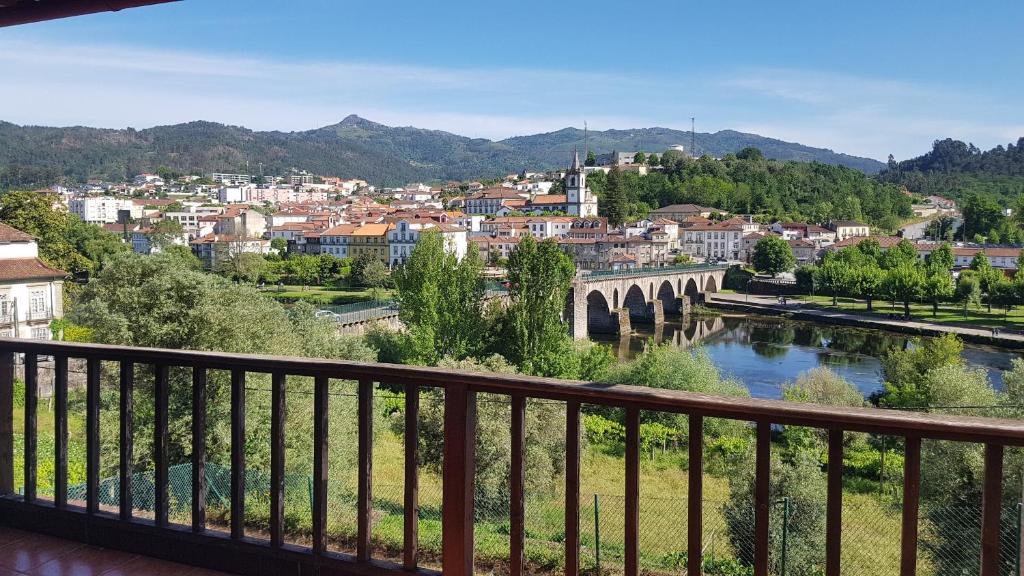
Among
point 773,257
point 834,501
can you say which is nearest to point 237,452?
point 834,501

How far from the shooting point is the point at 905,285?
4319 cm

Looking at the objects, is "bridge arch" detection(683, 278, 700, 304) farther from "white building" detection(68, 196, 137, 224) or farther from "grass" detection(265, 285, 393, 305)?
"white building" detection(68, 196, 137, 224)

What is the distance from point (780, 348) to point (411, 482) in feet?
115

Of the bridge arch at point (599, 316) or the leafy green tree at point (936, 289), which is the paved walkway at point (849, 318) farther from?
the bridge arch at point (599, 316)

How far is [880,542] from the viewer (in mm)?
8094

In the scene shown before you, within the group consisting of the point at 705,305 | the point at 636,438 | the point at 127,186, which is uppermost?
the point at 127,186

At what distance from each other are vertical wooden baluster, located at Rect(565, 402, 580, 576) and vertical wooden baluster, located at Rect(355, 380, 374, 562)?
57 cm

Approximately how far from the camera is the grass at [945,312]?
129ft

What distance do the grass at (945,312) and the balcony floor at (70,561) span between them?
42.8 m

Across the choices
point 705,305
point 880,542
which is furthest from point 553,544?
point 705,305

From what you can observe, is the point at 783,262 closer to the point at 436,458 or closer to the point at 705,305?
the point at 705,305

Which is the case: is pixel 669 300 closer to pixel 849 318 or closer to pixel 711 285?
pixel 711 285

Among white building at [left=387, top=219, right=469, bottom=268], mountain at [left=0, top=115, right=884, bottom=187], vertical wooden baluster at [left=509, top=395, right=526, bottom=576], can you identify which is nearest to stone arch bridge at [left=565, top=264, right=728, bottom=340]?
white building at [left=387, top=219, right=469, bottom=268]

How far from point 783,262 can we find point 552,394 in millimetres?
61275
